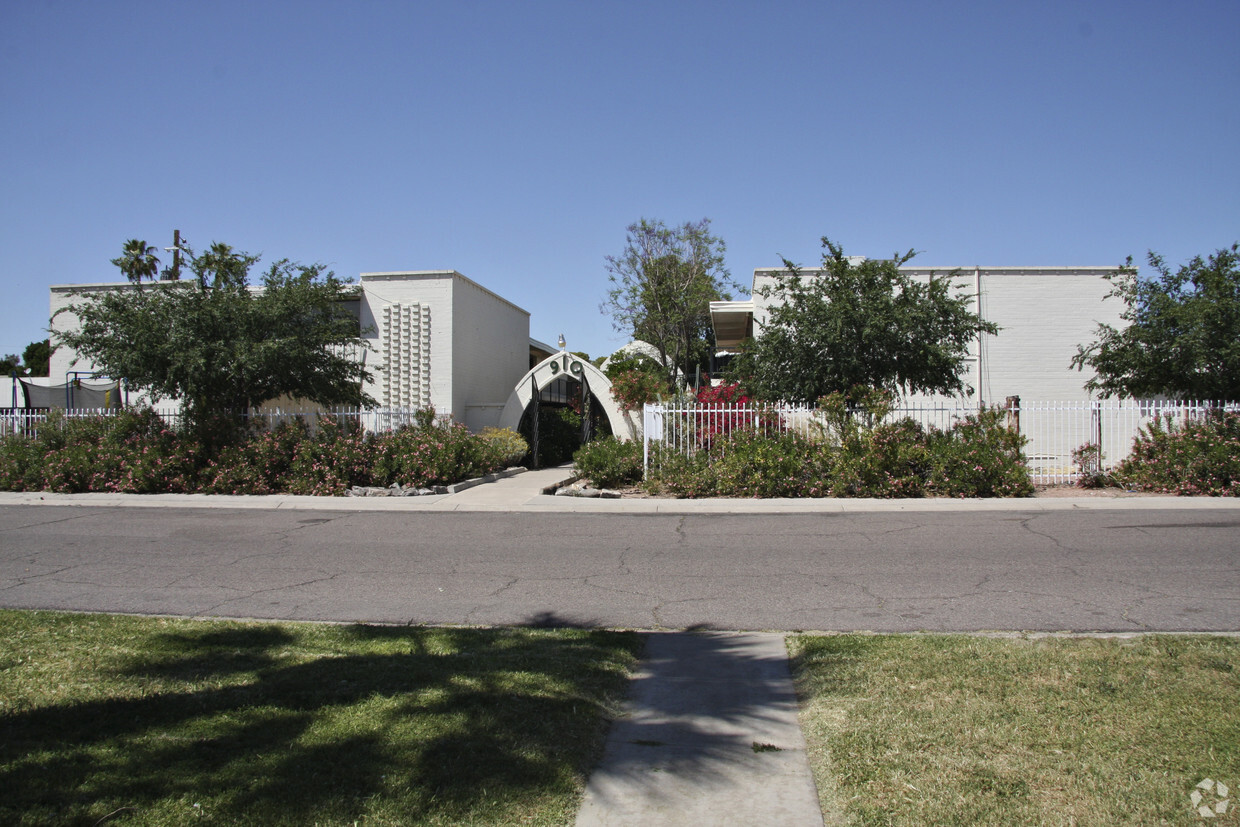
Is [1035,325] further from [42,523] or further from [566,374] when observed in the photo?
[42,523]

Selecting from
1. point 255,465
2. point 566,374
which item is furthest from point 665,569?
point 566,374

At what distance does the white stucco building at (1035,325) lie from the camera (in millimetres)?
23000

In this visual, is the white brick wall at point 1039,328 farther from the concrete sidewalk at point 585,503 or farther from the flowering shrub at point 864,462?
the concrete sidewalk at point 585,503

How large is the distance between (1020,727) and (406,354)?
67.1 feet

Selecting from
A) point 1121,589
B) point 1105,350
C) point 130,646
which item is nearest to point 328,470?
point 130,646

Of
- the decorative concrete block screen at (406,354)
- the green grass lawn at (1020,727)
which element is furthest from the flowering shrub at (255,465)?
the green grass lawn at (1020,727)

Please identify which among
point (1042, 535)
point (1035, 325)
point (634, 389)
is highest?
point (1035, 325)

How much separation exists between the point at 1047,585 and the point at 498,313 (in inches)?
857

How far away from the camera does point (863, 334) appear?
627 inches

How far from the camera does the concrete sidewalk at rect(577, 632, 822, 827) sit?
11.6ft

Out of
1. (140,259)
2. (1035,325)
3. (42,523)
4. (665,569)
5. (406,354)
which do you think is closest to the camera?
(665,569)

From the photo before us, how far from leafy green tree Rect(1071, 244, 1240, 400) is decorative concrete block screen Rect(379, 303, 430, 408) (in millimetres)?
16829

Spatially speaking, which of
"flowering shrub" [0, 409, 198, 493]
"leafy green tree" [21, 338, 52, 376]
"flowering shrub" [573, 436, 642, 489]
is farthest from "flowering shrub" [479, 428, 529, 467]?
"leafy green tree" [21, 338, 52, 376]

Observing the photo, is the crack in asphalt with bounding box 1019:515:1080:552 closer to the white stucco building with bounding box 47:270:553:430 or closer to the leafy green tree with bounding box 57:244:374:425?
the leafy green tree with bounding box 57:244:374:425
